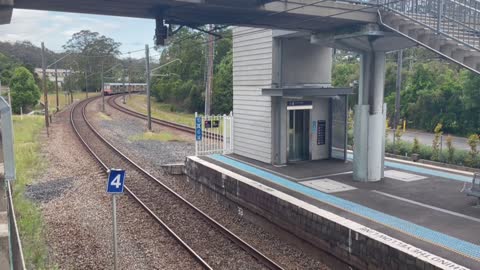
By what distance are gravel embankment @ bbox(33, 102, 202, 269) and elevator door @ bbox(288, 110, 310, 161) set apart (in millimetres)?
5430

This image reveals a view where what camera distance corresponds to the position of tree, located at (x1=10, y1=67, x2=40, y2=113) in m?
42.4

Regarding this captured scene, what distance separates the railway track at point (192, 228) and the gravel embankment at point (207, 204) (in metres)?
0.40

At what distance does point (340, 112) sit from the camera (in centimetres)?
1434

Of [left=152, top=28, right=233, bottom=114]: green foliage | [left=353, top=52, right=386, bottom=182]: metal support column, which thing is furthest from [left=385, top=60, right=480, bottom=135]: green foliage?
[left=353, top=52, right=386, bottom=182]: metal support column

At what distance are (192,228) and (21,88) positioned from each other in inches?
1526

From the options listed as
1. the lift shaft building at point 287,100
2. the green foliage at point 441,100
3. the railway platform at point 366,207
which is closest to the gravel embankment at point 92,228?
the railway platform at point 366,207

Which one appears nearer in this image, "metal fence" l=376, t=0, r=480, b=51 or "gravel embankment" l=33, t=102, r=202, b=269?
"gravel embankment" l=33, t=102, r=202, b=269

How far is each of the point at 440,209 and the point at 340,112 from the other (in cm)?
565

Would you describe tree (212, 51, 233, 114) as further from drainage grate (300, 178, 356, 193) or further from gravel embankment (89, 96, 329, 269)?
drainage grate (300, 178, 356, 193)

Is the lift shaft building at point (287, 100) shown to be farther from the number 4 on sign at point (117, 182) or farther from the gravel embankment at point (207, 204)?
the number 4 on sign at point (117, 182)

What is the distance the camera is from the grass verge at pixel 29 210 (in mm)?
8270

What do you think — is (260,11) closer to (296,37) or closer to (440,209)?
(296,37)

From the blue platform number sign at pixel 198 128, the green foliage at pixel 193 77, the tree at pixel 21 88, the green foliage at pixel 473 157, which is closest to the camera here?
the green foliage at pixel 473 157

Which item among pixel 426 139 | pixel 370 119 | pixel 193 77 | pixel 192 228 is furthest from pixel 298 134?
pixel 193 77
